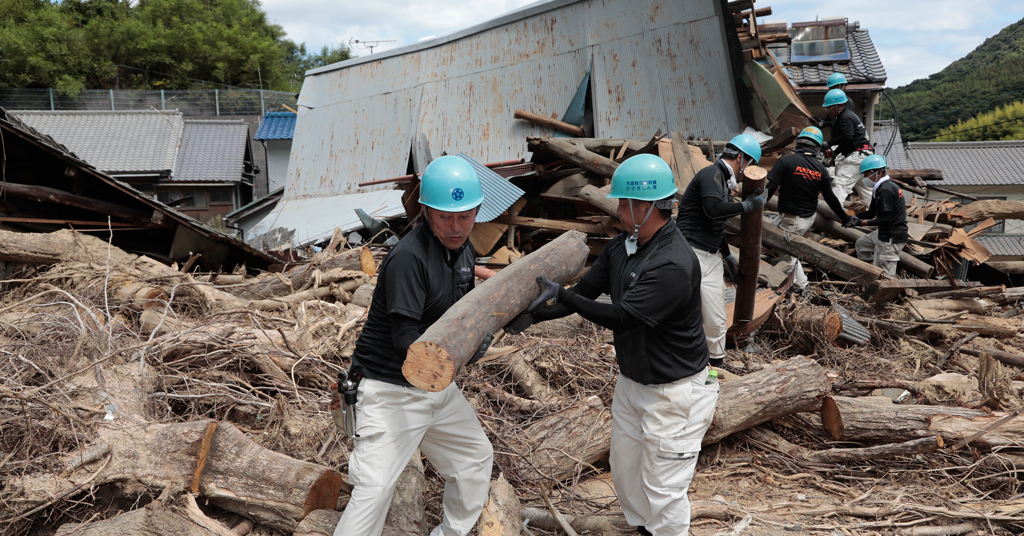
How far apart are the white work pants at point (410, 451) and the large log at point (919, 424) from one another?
2.82 meters

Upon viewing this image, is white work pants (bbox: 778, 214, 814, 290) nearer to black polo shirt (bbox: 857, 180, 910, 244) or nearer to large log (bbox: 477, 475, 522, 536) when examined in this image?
black polo shirt (bbox: 857, 180, 910, 244)

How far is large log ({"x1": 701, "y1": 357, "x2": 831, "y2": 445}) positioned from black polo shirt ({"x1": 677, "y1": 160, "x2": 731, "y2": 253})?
3.82ft

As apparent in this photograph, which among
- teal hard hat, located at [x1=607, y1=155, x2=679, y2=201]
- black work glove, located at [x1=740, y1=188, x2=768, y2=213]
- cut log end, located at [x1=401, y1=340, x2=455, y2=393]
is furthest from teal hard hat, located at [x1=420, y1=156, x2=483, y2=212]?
black work glove, located at [x1=740, y1=188, x2=768, y2=213]

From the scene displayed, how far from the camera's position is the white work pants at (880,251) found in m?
7.39

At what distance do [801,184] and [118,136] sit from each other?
2896 centimetres

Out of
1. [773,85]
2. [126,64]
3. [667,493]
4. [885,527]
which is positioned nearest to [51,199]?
[667,493]

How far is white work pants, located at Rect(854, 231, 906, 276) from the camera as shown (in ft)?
24.2

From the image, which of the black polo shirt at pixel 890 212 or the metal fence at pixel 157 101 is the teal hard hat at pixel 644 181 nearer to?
the black polo shirt at pixel 890 212

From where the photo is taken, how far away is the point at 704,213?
4.86 m

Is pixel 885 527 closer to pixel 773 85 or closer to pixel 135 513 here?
pixel 135 513

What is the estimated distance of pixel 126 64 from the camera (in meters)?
36.2

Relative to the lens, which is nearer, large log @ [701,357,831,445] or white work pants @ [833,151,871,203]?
large log @ [701,357,831,445]

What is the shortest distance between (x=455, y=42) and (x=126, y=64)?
1304 inches

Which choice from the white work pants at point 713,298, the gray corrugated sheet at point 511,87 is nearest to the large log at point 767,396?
the white work pants at point 713,298
